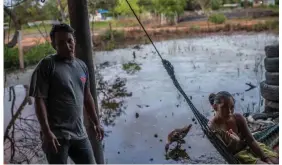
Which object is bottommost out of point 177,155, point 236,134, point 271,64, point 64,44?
point 177,155

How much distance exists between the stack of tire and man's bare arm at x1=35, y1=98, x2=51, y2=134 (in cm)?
106

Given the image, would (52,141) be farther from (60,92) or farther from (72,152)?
(60,92)

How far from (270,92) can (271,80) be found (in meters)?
0.06

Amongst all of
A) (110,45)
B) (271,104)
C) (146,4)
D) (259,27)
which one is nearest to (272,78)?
(271,104)

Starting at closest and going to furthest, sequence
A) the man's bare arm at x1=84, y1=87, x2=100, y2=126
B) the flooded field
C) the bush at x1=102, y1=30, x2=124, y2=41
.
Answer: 1. the man's bare arm at x1=84, y1=87, x2=100, y2=126
2. the flooded field
3. the bush at x1=102, y1=30, x2=124, y2=41

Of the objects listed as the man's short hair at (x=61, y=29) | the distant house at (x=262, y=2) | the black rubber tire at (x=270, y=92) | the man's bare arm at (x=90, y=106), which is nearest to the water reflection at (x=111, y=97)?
the man's bare arm at (x=90, y=106)

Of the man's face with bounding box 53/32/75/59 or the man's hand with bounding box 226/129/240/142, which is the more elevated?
the man's face with bounding box 53/32/75/59

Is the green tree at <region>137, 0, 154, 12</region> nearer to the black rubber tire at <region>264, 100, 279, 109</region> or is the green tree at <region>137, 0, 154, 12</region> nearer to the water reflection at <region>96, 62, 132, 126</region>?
the water reflection at <region>96, 62, 132, 126</region>

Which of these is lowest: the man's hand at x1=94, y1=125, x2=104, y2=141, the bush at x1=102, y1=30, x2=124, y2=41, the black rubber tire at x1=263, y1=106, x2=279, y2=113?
the man's hand at x1=94, y1=125, x2=104, y2=141

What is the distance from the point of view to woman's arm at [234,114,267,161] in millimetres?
1816

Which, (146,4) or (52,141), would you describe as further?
(146,4)

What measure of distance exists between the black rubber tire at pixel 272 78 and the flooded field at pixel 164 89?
4 cm

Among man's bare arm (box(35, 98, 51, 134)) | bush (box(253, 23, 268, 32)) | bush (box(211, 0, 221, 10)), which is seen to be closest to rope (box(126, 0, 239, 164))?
bush (box(211, 0, 221, 10))

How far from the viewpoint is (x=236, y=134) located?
6.08ft
